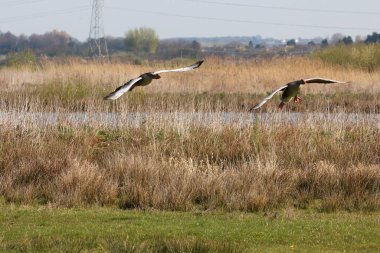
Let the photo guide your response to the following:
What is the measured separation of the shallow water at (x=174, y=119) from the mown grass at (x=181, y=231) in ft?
18.7

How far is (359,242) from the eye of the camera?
1160 cm

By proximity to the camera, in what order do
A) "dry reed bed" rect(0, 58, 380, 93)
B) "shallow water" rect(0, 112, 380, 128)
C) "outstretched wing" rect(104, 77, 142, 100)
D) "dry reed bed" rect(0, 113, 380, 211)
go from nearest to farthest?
"outstretched wing" rect(104, 77, 142, 100)
"dry reed bed" rect(0, 113, 380, 211)
"shallow water" rect(0, 112, 380, 128)
"dry reed bed" rect(0, 58, 380, 93)

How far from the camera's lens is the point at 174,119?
66.8 feet

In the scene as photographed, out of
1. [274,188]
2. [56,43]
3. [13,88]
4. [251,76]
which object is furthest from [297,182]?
[56,43]

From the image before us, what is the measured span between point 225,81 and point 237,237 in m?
27.1

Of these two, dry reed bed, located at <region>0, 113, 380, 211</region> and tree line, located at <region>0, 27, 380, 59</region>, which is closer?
dry reed bed, located at <region>0, 113, 380, 211</region>

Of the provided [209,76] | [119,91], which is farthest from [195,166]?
[209,76]

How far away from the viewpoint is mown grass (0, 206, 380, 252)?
11.0 meters

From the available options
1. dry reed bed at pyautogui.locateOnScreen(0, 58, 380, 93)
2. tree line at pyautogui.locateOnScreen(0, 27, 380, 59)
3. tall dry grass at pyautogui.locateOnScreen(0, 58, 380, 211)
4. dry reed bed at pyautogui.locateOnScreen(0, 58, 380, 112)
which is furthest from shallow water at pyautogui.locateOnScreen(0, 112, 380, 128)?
tree line at pyautogui.locateOnScreen(0, 27, 380, 59)

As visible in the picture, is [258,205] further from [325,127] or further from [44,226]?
[325,127]

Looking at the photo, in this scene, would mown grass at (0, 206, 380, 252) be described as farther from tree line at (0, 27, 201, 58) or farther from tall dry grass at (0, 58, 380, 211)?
tree line at (0, 27, 201, 58)

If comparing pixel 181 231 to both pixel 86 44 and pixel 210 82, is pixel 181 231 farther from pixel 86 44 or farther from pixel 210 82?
pixel 86 44

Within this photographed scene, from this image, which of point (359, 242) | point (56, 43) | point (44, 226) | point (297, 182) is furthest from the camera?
Answer: point (56, 43)

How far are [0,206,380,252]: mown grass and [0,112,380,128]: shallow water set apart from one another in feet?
18.7
